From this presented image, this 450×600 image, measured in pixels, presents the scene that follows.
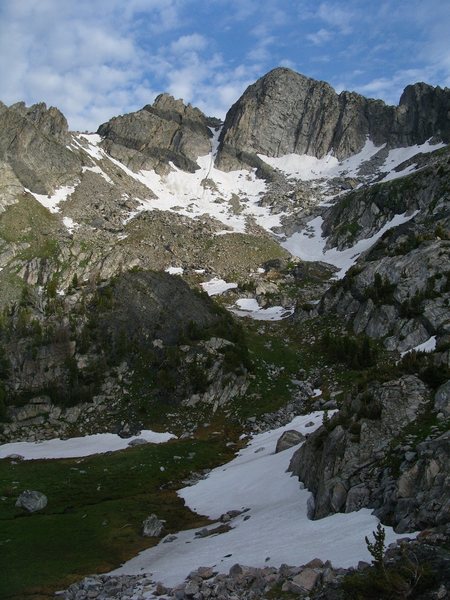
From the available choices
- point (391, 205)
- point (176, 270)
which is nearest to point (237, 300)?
point (176, 270)

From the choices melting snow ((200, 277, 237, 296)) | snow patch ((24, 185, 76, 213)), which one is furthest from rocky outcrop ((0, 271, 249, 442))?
snow patch ((24, 185, 76, 213))

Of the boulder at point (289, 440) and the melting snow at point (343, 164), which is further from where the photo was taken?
the melting snow at point (343, 164)

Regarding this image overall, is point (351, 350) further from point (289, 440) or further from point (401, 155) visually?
point (401, 155)

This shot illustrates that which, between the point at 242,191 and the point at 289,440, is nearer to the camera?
the point at 289,440

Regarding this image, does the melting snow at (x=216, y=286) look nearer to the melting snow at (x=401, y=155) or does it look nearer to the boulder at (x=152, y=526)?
the boulder at (x=152, y=526)

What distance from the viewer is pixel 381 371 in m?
26.8

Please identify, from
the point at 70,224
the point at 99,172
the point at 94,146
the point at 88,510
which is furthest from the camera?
the point at 94,146

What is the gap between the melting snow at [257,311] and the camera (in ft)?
297

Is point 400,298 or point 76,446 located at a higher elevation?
point 400,298

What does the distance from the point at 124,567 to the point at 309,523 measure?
31.2ft

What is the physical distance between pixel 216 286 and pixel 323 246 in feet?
139

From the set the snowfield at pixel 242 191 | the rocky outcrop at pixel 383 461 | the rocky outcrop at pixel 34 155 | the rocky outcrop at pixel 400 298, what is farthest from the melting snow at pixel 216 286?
the rocky outcrop at pixel 383 461

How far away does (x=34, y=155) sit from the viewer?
139750 millimetres

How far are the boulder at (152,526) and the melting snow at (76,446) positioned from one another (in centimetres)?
2242
